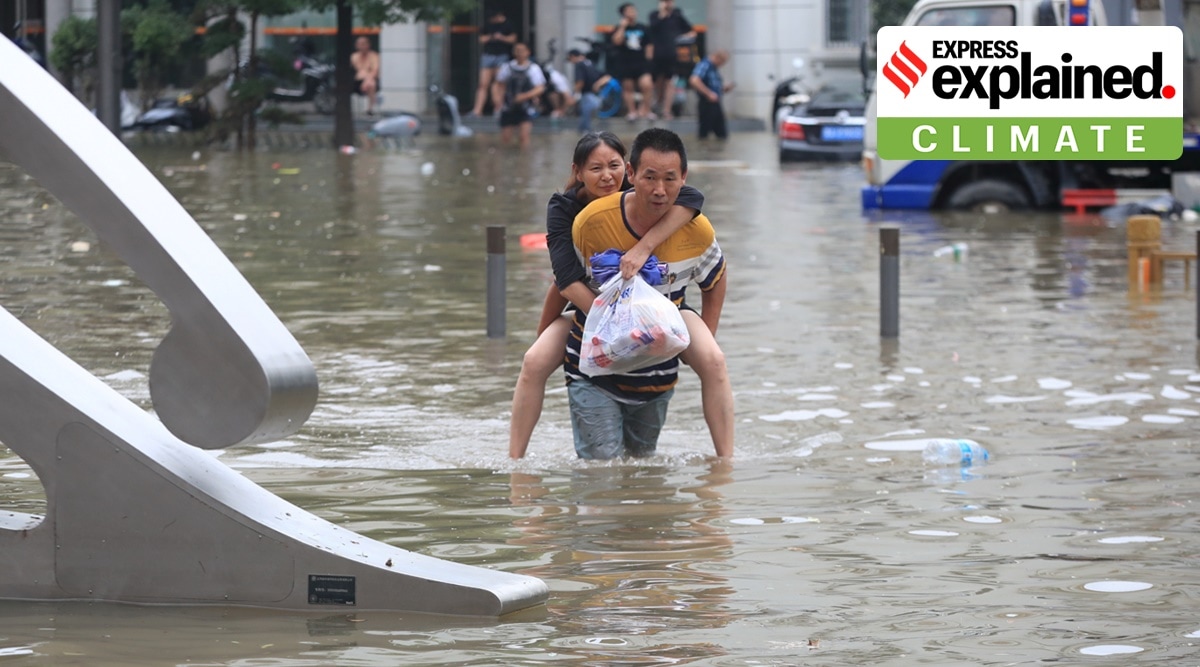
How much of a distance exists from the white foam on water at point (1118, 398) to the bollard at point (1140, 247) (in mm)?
4957

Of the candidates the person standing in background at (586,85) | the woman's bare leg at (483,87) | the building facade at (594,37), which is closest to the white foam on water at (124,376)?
the person standing in background at (586,85)

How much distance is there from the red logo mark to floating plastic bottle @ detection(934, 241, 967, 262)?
13.6 feet

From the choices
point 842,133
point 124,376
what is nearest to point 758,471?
point 124,376

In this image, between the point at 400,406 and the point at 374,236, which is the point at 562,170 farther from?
the point at 400,406

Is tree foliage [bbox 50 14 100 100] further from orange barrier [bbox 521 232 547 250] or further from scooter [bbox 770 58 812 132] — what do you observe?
orange barrier [bbox 521 232 547 250]

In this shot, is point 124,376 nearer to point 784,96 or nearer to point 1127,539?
point 1127,539

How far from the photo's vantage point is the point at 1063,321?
1326 cm

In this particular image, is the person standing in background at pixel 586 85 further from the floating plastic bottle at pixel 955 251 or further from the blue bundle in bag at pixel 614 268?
the blue bundle in bag at pixel 614 268

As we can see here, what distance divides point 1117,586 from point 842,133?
2730cm

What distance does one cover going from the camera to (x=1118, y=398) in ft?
33.2

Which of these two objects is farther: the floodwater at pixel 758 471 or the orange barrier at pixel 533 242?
the orange barrier at pixel 533 242

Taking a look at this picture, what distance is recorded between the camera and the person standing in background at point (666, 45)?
42.3 metres

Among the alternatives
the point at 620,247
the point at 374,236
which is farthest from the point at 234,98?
the point at 620,247

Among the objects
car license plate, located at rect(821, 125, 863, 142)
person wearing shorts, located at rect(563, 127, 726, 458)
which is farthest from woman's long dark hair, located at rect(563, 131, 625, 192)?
car license plate, located at rect(821, 125, 863, 142)
